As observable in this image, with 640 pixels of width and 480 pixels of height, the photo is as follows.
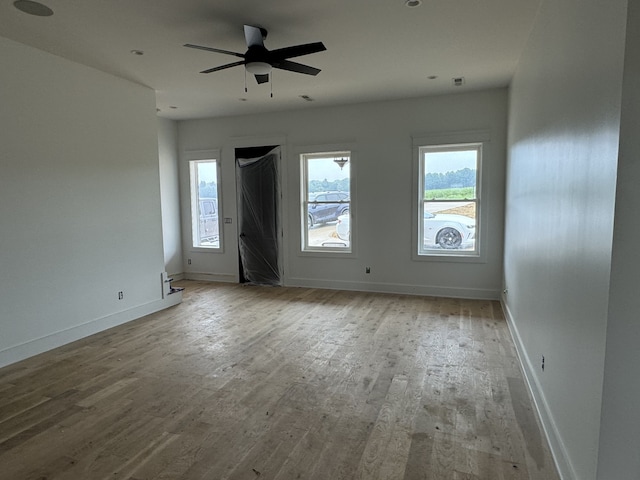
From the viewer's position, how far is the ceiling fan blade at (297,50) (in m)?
3.00

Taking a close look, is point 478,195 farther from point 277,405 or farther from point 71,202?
point 71,202

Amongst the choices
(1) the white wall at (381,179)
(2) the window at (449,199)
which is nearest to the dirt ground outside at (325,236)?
(1) the white wall at (381,179)

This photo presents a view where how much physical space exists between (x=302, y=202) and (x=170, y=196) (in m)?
2.49

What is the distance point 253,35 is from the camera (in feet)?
10.5

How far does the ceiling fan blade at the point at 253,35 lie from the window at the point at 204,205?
4171mm

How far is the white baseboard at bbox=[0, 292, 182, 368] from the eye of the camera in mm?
3574

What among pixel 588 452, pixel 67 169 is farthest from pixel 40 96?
pixel 588 452

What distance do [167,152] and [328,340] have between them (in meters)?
4.87

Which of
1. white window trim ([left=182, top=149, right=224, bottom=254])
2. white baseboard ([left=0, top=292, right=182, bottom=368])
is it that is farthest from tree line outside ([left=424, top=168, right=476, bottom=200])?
white baseboard ([left=0, top=292, right=182, bottom=368])

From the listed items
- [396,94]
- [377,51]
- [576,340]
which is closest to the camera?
[576,340]

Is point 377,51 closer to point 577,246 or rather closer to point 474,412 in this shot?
point 577,246

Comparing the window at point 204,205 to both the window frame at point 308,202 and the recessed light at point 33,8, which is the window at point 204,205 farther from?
the recessed light at point 33,8

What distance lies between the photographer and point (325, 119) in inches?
247

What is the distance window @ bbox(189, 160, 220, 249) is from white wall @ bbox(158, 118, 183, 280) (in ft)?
0.95
